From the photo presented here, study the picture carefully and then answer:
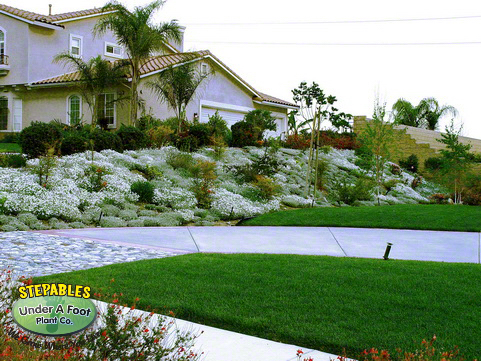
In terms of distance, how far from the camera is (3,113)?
25.0 m

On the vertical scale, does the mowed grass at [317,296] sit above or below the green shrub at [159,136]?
below

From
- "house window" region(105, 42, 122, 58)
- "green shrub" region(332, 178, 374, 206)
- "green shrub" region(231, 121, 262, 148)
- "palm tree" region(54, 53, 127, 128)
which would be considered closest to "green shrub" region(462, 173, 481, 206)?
"green shrub" region(332, 178, 374, 206)

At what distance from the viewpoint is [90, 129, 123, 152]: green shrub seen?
1559cm

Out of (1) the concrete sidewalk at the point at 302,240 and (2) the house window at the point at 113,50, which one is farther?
(2) the house window at the point at 113,50

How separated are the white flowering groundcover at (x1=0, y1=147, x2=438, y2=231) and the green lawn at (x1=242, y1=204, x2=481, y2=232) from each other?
1.00 m

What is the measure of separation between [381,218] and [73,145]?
8.66m

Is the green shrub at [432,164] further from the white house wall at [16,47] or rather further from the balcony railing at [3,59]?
the balcony railing at [3,59]

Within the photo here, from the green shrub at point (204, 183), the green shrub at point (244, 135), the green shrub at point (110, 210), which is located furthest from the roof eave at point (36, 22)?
the green shrub at point (110, 210)

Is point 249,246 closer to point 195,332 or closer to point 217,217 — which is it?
point 217,217

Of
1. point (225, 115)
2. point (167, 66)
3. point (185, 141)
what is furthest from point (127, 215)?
point (225, 115)

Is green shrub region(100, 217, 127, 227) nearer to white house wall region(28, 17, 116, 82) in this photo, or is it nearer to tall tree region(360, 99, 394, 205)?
tall tree region(360, 99, 394, 205)

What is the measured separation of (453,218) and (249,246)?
5418 mm

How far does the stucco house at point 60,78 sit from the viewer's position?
22609 mm

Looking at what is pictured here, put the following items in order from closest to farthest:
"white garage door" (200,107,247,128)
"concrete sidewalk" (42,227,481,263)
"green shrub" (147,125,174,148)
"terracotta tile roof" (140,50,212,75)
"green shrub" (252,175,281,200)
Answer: "concrete sidewalk" (42,227,481,263) < "green shrub" (252,175,281,200) < "green shrub" (147,125,174,148) < "terracotta tile roof" (140,50,212,75) < "white garage door" (200,107,247,128)
